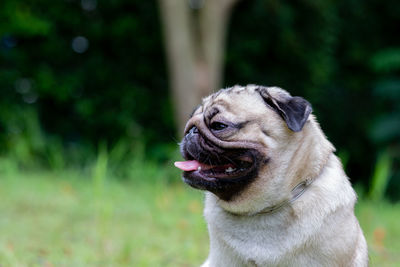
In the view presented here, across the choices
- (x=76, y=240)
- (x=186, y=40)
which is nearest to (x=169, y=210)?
(x=76, y=240)

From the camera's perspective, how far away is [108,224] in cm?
556

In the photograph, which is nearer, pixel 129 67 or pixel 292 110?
pixel 292 110

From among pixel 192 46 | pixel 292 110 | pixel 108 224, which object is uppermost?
pixel 292 110

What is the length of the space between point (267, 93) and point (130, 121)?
8.70 meters

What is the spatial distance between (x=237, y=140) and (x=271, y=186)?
32 centimetres

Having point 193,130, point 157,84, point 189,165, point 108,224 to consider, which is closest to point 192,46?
point 157,84

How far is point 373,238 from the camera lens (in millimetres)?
5898

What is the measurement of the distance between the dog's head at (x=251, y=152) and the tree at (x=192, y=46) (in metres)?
6.99

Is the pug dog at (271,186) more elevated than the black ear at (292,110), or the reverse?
the black ear at (292,110)

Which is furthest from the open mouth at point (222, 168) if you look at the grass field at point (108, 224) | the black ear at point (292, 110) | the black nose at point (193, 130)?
the grass field at point (108, 224)

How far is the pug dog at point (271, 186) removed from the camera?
286cm

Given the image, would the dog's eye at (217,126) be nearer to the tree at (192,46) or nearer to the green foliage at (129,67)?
the tree at (192,46)

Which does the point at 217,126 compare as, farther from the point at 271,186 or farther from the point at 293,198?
the point at 293,198

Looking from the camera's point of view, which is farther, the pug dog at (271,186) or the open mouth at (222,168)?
the open mouth at (222,168)
